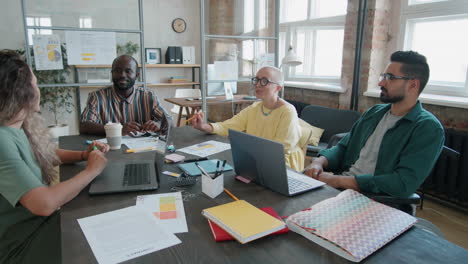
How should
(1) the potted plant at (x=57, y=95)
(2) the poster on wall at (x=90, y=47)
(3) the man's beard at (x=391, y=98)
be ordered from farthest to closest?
(1) the potted plant at (x=57, y=95)
(2) the poster on wall at (x=90, y=47)
(3) the man's beard at (x=391, y=98)

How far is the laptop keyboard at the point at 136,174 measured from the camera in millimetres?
1339

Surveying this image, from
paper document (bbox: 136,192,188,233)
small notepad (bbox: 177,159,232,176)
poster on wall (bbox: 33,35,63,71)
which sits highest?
poster on wall (bbox: 33,35,63,71)

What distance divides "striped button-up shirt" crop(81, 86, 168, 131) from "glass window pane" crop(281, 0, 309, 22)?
2960mm

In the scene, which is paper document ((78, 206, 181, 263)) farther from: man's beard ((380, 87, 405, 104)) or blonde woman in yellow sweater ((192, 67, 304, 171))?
man's beard ((380, 87, 405, 104))

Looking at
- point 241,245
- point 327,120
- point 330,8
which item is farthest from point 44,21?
point 241,245

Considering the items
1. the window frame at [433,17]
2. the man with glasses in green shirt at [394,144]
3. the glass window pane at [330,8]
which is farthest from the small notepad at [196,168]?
the glass window pane at [330,8]

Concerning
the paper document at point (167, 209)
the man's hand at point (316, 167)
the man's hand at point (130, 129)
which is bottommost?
the man's hand at point (316, 167)

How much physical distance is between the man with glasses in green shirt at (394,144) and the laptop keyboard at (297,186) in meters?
0.35

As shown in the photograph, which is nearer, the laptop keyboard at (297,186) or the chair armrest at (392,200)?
the laptop keyboard at (297,186)

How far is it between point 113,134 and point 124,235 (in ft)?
3.33

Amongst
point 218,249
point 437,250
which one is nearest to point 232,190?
point 218,249

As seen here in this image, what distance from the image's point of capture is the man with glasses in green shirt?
147 centimetres

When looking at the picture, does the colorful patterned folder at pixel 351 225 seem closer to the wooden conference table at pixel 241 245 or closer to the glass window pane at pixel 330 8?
the wooden conference table at pixel 241 245

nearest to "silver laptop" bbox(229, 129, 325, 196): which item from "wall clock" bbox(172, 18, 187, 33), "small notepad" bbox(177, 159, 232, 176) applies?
"small notepad" bbox(177, 159, 232, 176)
